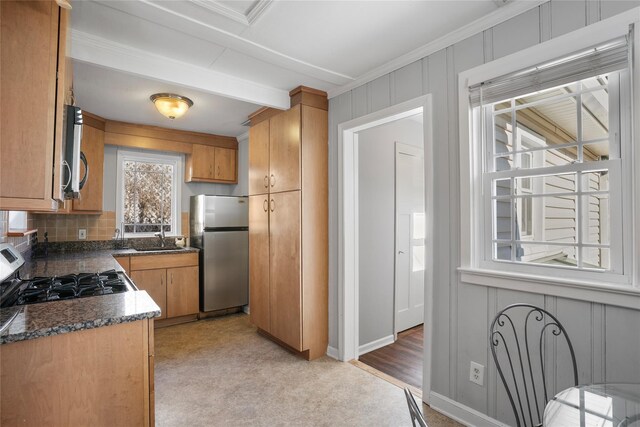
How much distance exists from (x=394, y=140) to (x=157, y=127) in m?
2.91

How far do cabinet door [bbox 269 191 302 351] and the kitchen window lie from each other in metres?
1.44

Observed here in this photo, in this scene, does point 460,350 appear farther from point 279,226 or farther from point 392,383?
point 279,226

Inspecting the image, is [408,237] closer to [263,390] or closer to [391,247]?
[391,247]

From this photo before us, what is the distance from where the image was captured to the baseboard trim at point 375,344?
3.15m

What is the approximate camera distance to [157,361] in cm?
288

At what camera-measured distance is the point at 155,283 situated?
3.74 meters

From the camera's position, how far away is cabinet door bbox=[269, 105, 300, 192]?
9.48 ft

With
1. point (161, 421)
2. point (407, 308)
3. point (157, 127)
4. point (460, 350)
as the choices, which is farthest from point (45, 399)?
point (157, 127)

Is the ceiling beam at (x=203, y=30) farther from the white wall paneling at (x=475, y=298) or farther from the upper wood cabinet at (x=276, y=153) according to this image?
the white wall paneling at (x=475, y=298)

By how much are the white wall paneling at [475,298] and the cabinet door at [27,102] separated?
2.01m

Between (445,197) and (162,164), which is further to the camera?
(162,164)

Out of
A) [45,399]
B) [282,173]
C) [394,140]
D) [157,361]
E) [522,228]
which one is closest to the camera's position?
[45,399]

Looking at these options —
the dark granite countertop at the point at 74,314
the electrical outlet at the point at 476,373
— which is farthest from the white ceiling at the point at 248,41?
the electrical outlet at the point at 476,373

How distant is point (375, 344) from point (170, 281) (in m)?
2.43
